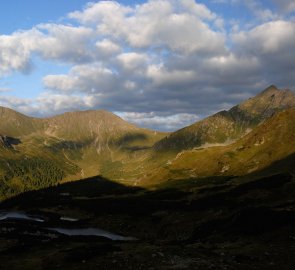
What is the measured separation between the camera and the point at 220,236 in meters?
59.1

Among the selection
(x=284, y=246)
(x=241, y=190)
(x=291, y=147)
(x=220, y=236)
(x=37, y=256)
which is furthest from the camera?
(x=291, y=147)

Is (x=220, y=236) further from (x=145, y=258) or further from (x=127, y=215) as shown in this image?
(x=127, y=215)

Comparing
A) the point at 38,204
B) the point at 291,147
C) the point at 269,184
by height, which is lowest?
the point at 38,204

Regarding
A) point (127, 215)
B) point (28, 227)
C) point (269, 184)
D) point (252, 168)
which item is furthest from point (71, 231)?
point (252, 168)

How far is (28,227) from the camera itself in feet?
299

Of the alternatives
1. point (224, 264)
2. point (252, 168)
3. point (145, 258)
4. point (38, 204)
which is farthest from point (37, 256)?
point (252, 168)

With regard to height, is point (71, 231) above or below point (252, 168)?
below

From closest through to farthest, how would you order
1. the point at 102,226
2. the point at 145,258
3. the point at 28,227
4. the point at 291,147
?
the point at 145,258
the point at 28,227
the point at 102,226
the point at 291,147

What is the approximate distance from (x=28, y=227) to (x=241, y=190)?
54.0 metres

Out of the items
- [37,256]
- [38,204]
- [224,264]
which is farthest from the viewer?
[38,204]

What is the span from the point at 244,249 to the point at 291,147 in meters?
142

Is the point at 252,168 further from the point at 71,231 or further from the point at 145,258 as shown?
the point at 145,258

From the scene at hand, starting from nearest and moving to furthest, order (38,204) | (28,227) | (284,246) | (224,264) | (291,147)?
(224,264), (284,246), (28,227), (38,204), (291,147)

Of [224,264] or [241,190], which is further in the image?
[241,190]
